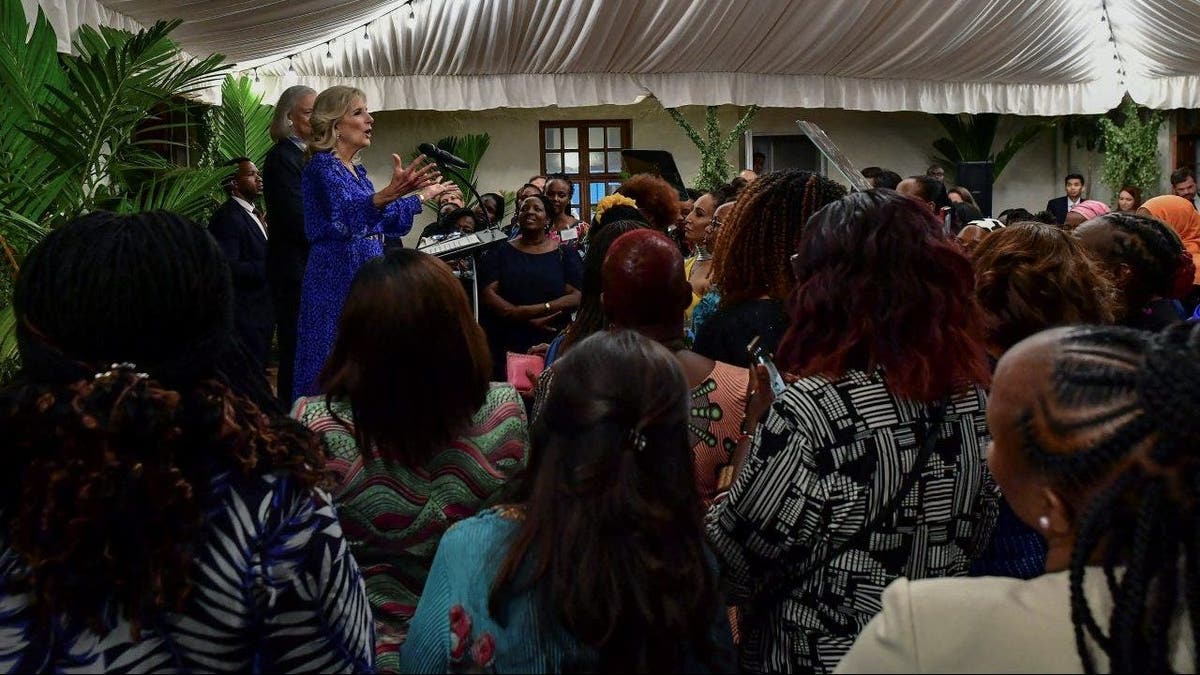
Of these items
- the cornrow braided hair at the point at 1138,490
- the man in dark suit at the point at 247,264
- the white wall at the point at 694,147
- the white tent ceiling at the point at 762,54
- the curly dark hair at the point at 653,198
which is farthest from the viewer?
the white wall at the point at 694,147

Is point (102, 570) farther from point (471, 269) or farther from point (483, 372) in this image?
point (471, 269)

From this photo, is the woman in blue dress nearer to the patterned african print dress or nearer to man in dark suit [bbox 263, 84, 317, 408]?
man in dark suit [bbox 263, 84, 317, 408]

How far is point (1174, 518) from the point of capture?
49.3 inches

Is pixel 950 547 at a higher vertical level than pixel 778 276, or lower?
lower

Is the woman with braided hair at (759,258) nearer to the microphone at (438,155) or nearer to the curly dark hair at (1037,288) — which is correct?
the curly dark hair at (1037,288)

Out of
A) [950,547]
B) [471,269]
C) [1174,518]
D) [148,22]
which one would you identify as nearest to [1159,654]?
[1174,518]

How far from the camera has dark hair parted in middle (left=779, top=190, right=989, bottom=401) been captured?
2.20 m

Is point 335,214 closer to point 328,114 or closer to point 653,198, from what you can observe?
point 328,114

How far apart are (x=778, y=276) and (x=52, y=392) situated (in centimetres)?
189

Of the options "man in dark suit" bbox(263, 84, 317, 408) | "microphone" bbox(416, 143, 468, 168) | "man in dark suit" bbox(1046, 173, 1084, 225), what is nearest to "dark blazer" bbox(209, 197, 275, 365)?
"man in dark suit" bbox(263, 84, 317, 408)

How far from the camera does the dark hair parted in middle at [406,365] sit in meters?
2.25

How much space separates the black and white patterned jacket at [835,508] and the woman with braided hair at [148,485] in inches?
30.6

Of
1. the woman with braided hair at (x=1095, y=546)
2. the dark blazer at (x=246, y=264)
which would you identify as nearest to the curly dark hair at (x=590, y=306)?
the woman with braided hair at (x=1095, y=546)

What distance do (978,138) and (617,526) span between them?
59.9 feet
